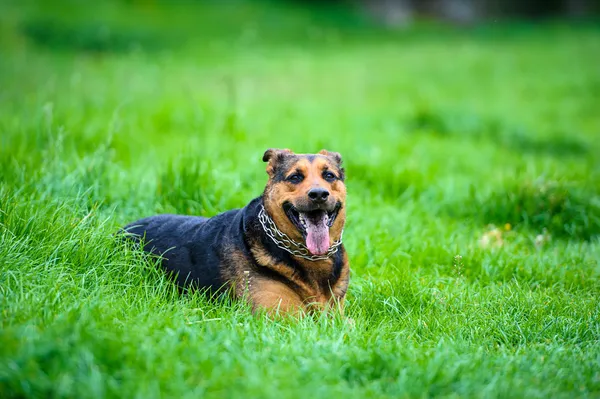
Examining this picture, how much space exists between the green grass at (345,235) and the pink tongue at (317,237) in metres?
0.51

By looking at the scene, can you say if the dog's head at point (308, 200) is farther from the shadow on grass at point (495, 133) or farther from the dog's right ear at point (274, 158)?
the shadow on grass at point (495, 133)

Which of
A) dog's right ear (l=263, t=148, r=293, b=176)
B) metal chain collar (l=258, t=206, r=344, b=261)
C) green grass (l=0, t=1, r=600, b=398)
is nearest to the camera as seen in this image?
green grass (l=0, t=1, r=600, b=398)

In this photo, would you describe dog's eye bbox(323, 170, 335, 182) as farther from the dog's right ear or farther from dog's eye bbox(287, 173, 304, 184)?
the dog's right ear

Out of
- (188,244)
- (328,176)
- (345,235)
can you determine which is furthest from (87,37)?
(328,176)

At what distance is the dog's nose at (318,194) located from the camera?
4.12 m

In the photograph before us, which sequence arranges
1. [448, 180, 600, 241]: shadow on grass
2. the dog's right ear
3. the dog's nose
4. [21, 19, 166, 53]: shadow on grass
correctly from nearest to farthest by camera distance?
the dog's nose → the dog's right ear → [448, 180, 600, 241]: shadow on grass → [21, 19, 166, 53]: shadow on grass

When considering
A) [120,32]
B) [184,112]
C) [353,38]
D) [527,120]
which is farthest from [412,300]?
[353,38]

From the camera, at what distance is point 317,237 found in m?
4.23

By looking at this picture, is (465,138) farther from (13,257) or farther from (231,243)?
(13,257)

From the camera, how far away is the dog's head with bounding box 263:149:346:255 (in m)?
4.18

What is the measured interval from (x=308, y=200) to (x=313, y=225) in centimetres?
20

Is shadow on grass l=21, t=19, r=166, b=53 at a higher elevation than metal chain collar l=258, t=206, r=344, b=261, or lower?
higher

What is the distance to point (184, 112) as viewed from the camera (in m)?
9.86

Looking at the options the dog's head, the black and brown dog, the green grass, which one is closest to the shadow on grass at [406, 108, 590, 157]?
the green grass
